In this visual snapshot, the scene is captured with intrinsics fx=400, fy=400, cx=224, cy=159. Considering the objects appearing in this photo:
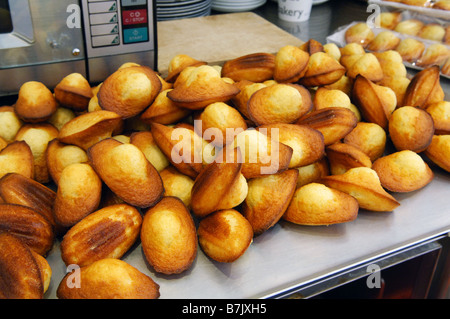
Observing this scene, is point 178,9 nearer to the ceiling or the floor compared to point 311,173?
nearer to the ceiling

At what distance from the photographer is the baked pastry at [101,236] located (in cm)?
71

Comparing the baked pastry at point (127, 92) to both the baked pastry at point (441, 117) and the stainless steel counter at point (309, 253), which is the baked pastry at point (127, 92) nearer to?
the stainless steel counter at point (309, 253)

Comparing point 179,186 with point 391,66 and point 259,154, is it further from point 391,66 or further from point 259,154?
point 391,66

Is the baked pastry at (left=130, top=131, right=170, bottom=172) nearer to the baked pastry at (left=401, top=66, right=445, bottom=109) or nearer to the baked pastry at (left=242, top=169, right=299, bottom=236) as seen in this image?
the baked pastry at (left=242, top=169, right=299, bottom=236)

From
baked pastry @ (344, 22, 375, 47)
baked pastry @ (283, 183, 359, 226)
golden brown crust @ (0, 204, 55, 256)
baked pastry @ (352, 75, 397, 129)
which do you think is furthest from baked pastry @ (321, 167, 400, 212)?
baked pastry @ (344, 22, 375, 47)

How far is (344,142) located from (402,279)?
0.43 m

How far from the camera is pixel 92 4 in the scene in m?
1.06

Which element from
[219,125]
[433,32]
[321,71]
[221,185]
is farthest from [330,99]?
[433,32]

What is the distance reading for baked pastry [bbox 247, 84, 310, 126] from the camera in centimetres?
91

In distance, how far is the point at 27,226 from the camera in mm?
726

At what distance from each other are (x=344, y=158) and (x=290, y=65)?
300 mm

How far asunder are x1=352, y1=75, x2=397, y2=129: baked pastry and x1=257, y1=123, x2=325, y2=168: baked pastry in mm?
251
